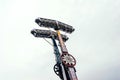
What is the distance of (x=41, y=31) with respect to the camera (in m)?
49.2

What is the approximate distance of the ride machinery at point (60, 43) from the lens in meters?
45.9

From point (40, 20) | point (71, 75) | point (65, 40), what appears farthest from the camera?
point (65, 40)

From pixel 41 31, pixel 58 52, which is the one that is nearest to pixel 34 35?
pixel 41 31

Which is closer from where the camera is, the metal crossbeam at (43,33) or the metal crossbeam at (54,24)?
the metal crossbeam at (43,33)

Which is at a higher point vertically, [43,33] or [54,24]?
[54,24]

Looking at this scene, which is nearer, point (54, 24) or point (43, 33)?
point (43, 33)

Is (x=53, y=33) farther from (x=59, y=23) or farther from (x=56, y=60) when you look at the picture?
(x=56, y=60)

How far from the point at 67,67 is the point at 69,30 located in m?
8.87

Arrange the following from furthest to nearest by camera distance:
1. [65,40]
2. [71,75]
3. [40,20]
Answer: [65,40] < [40,20] < [71,75]

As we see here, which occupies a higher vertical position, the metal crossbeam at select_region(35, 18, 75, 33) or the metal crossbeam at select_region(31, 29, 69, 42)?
the metal crossbeam at select_region(35, 18, 75, 33)

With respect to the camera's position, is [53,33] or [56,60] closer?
[56,60]

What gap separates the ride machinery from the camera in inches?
1807

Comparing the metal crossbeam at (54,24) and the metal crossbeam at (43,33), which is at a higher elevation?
the metal crossbeam at (54,24)

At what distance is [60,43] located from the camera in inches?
1957
